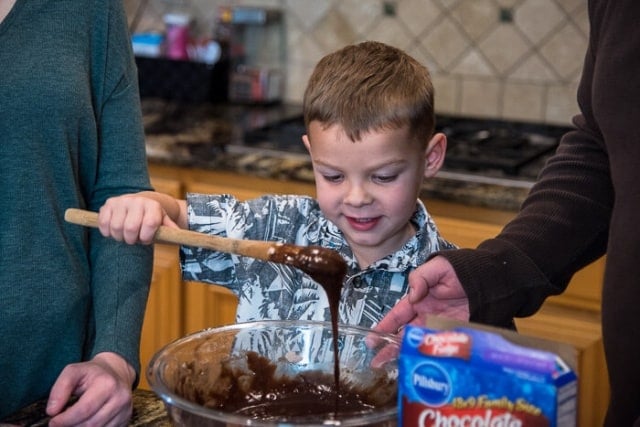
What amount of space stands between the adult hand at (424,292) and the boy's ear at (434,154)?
0.79 feet

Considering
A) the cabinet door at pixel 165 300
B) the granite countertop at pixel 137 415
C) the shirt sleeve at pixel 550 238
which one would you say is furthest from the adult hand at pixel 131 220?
the cabinet door at pixel 165 300

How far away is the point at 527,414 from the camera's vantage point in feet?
2.55

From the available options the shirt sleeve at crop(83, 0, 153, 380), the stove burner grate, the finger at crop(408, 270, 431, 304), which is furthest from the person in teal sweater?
the stove burner grate

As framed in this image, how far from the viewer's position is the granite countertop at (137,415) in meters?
1.12

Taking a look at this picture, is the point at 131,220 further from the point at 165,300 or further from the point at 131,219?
the point at 165,300

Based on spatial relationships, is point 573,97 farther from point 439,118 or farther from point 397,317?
point 397,317

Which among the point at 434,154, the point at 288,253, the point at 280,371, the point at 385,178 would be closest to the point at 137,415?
the point at 280,371

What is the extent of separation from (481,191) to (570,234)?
3.07ft

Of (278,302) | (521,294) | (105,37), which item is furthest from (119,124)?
(521,294)

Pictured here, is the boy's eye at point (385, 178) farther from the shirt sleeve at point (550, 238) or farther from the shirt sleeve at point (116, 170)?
the shirt sleeve at point (116, 170)

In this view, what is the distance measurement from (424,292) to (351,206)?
18 cm

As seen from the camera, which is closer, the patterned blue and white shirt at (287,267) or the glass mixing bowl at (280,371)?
the glass mixing bowl at (280,371)

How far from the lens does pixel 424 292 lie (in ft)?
3.84

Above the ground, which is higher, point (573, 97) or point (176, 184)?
point (573, 97)
